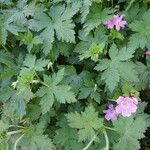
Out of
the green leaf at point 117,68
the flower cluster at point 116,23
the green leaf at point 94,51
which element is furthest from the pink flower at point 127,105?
the flower cluster at point 116,23

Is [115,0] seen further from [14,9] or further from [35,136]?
[35,136]

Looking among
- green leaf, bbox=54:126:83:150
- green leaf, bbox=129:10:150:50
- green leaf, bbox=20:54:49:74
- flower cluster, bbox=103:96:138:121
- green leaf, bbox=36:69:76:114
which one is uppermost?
green leaf, bbox=129:10:150:50

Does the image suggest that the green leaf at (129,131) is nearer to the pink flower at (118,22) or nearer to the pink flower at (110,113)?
the pink flower at (110,113)

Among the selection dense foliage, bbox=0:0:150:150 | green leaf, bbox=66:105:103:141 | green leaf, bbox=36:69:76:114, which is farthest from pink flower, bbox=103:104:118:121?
green leaf, bbox=36:69:76:114

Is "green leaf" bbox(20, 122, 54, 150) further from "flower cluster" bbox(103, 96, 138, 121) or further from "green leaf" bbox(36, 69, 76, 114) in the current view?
"flower cluster" bbox(103, 96, 138, 121)

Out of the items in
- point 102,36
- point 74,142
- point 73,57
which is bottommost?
point 74,142

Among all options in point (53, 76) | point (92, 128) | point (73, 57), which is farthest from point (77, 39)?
point (92, 128)
